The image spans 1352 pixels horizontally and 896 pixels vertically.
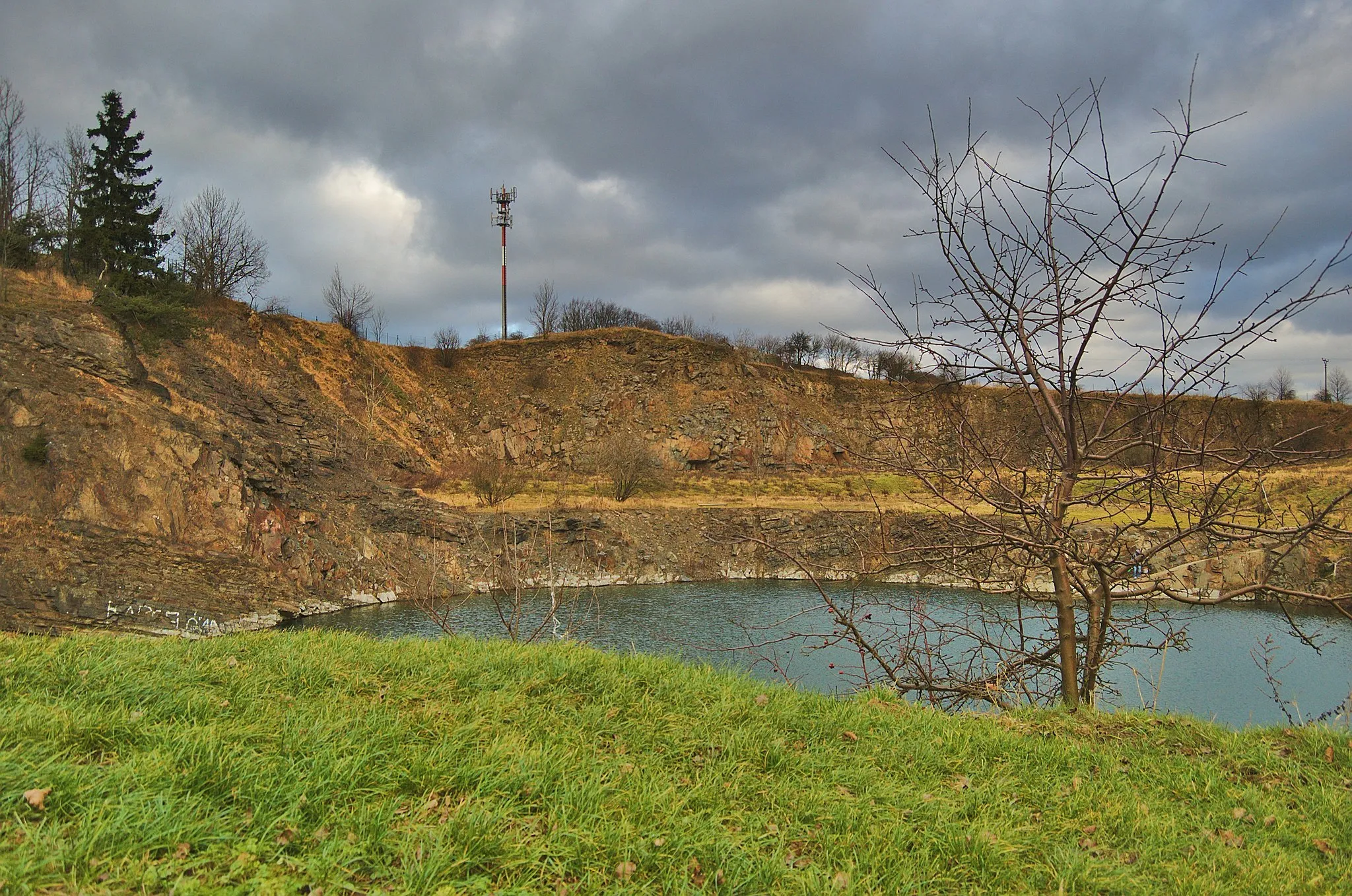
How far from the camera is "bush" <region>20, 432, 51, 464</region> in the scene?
885 inches

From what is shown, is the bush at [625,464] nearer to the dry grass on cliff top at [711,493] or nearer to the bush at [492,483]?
the dry grass on cliff top at [711,493]

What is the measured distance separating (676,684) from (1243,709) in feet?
43.4

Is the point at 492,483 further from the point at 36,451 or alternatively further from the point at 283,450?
the point at 36,451

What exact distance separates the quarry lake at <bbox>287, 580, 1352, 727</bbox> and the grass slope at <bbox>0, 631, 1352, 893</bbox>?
1.83 m

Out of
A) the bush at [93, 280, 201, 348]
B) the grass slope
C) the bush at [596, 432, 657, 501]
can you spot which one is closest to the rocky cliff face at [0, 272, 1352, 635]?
the bush at [93, 280, 201, 348]

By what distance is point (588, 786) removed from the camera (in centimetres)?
332

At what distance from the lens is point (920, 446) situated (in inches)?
226

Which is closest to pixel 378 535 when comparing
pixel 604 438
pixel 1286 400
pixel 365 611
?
pixel 365 611

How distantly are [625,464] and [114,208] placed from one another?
27.7 metres

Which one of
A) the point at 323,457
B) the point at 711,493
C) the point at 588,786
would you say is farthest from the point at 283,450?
the point at 588,786

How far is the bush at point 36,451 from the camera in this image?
22.5 metres

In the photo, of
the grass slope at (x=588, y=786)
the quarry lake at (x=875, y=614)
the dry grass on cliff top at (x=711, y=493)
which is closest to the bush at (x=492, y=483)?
the dry grass on cliff top at (x=711, y=493)

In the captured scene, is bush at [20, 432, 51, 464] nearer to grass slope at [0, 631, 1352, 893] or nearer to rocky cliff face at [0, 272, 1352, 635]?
rocky cliff face at [0, 272, 1352, 635]

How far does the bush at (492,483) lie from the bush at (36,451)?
679 inches
